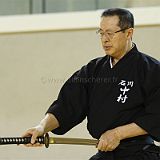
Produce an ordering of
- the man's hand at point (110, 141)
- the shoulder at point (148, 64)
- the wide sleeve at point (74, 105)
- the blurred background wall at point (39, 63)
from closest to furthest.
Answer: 1. the man's hand at point (110, 141)
2. the shoulder at point (148, 64)
3. the wide sleeve at point (74, 105)
4. the blurred background wall at point (39, 63)

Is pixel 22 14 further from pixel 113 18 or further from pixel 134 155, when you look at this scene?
pixel 134 155

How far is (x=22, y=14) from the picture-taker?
2.93m

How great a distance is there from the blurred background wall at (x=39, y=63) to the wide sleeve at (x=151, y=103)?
3.28ft

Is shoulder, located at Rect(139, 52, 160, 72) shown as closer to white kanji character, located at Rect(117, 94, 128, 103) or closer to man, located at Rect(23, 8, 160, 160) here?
man, located at Rect(23, 8, 160, 160)

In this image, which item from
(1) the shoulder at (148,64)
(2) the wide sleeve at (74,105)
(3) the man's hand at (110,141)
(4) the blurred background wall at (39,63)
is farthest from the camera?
(4) the blurred background wall at (39,63)

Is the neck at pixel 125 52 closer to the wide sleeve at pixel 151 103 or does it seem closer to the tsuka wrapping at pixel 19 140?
the wide sleeve at pixel 151 103

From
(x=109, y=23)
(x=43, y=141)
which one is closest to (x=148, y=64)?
(x=109, y=23)

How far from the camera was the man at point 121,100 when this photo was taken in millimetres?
1636

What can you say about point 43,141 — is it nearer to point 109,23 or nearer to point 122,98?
point 122,98

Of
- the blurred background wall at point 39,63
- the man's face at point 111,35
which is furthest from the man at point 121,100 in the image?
the blurred background wall at point 39,63

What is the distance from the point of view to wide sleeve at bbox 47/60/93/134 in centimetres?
180

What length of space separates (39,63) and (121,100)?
4.03 ft

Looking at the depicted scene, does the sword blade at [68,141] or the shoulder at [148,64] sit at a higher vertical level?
the shoulder at [148,64]

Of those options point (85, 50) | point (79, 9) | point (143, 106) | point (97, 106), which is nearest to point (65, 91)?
point (97, 106)
